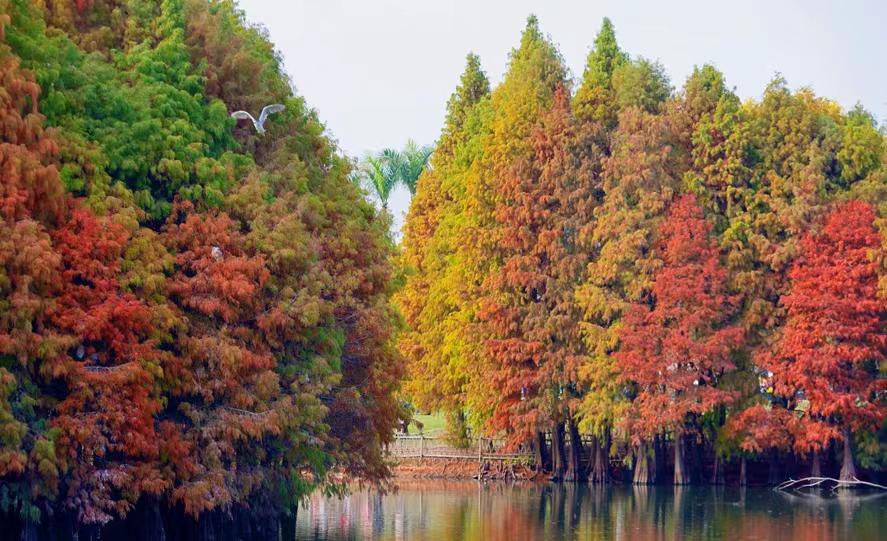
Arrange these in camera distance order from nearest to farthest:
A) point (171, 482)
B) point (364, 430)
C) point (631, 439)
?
point (171, 482), point (364, 430), point (631, 439)

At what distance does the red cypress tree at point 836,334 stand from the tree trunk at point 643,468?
5599mm

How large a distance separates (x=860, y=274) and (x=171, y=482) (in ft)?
91.7

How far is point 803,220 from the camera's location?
47969mm

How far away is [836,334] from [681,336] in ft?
17.1

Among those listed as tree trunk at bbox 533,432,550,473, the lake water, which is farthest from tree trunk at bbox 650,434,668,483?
tree trunk at bbox 533,432,550,473

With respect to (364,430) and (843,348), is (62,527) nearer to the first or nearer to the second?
(364,430)

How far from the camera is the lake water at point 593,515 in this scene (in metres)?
32.8

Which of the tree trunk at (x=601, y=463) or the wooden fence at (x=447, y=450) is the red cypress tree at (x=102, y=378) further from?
the wooden fence at (x=447, y=450)

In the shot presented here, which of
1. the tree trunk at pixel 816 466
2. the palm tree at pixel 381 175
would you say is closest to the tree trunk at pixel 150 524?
the tree trunk at pixel 816 466

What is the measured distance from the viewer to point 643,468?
165 feet

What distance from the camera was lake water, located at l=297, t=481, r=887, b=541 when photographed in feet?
108

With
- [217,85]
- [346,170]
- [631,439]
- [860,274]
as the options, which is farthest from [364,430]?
[860,274]

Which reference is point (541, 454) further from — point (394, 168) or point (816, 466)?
point (394, 168)

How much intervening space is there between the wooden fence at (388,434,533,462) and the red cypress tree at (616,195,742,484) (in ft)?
26.2
